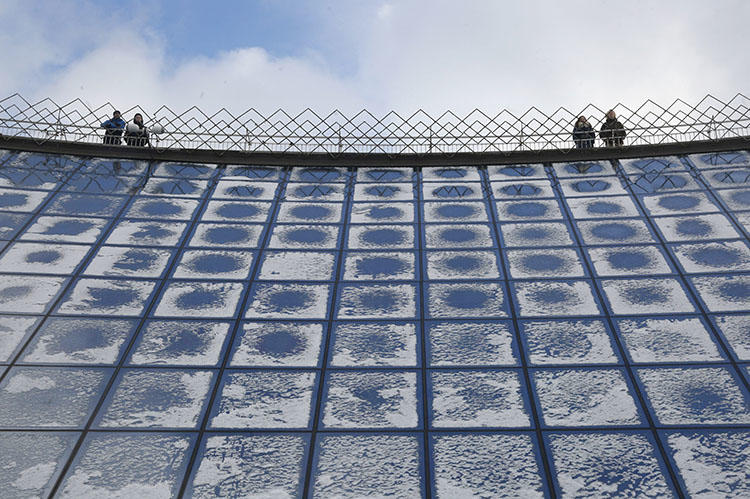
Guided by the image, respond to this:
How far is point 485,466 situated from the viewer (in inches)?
206

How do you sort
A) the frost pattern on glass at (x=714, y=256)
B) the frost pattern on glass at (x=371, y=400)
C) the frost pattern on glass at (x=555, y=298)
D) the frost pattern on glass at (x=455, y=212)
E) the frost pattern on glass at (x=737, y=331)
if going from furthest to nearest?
1. the frost pattern on glass at (x=455, y=212)
2. the frost pattern on glass at (x=714, y=256)
3. the frost pattern on glass at (x=555, y=298)
4. the frost pattern on glass at (x=737, y=331)
5. the frost pattern on glass at (x=371, y=400)

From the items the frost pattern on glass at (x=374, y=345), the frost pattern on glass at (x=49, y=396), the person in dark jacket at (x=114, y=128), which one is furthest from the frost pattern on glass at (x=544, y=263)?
the person in dark jacket at (x=114, y=128)

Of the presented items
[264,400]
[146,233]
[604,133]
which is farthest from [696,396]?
[604,133]

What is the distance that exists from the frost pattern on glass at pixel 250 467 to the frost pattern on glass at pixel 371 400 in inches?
16.4

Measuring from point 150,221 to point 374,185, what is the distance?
2.92 meters

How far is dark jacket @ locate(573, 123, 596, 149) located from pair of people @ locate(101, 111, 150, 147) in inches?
235

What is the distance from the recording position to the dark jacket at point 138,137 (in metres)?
11.1

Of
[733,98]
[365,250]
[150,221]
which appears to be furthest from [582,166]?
[150,221]

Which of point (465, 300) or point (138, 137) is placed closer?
point (465, 300)

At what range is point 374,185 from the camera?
408 inches

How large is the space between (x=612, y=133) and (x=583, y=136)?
41cm

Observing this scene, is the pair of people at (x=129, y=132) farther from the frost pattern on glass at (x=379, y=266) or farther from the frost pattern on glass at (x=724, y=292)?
the frost pattern on glass at (x=724, y=292)

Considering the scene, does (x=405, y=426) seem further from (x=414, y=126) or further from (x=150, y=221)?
(x=414, y=126)

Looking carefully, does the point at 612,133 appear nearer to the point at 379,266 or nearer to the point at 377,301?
the point at 379,266
